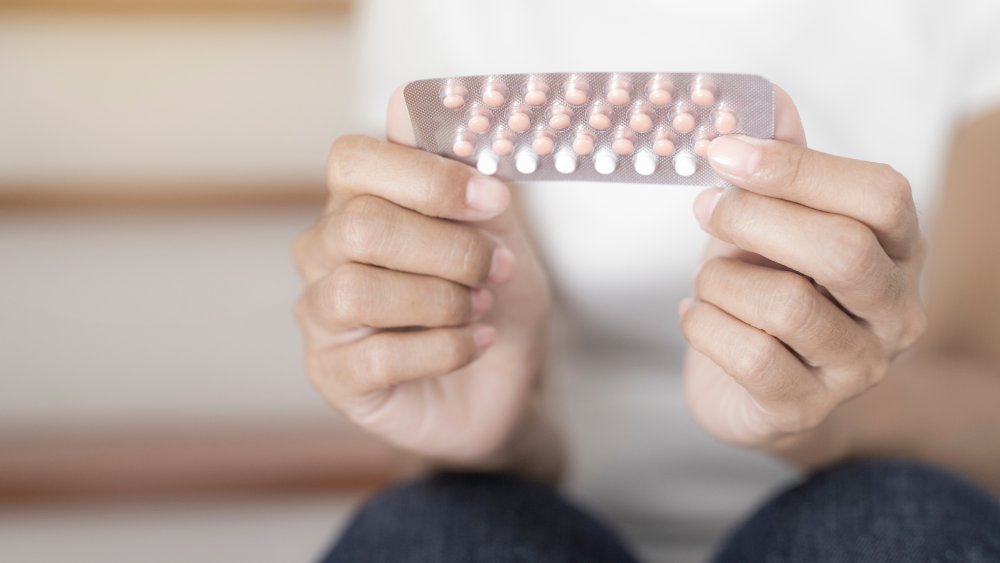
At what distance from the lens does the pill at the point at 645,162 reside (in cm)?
37

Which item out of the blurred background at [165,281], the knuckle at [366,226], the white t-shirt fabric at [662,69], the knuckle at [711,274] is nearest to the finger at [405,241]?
the knuckle at [366,226]

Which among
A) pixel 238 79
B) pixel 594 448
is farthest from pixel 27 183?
pixel 594 448

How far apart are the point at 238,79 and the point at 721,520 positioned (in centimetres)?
65

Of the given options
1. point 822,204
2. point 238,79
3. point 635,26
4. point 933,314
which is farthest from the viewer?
point 238,79

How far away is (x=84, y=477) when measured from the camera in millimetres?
937

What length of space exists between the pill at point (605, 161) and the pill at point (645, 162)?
0.01 meters

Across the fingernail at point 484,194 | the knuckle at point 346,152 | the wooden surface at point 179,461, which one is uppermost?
the knuckle at point 346,152

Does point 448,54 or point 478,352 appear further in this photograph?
point 448,54

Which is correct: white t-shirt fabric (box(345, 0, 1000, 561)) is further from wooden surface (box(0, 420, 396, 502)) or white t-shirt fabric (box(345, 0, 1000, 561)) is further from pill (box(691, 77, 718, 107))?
wooden surface (box(0, 420, 396, 502))

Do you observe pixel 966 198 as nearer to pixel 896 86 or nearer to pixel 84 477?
pixel 896 86

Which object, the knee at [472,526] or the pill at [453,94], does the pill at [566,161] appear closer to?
the pill at [453,94]

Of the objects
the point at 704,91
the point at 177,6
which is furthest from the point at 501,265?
the point at 177,6

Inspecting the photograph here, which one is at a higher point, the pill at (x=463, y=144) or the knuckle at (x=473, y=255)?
the pill at (x=463, y=144)

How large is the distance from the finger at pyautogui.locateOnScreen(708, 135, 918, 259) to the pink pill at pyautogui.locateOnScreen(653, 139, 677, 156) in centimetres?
4
